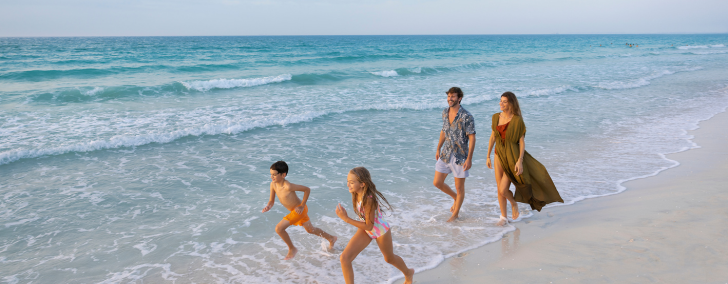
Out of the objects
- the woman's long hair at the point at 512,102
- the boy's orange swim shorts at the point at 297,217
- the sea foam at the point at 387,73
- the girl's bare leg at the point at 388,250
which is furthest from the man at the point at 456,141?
the sea foam at the point at 387,73

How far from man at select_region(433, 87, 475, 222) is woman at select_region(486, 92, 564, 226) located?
27cm

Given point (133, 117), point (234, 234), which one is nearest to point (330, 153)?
point (234, 234)

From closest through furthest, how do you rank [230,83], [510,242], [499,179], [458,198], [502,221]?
[510,242] < [499,179] < [502,221] < [458,198] < [230,83]

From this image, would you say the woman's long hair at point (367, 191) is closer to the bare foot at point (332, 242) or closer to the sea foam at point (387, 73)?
the bare foot at point (332, 242)

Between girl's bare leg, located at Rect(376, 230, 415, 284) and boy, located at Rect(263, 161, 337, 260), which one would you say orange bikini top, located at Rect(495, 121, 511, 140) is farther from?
boy, located at Rect(263, 161, 337, 260)

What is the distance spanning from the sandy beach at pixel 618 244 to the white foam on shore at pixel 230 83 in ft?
52.3

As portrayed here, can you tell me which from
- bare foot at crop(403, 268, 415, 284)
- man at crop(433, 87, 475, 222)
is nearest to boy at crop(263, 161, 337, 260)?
bare foot at crop(403, 268, 415, 284)

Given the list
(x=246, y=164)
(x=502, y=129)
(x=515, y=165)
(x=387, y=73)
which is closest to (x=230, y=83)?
(x=387, y=73)

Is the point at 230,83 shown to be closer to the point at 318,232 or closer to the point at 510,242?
the point at 318,232

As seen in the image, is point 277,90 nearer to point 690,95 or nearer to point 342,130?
point 342,130

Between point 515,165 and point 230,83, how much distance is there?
1741 centimetres

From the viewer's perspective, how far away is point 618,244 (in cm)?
468

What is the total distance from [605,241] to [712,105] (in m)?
13.1

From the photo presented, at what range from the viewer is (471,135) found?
507 centimetres
